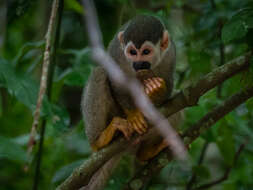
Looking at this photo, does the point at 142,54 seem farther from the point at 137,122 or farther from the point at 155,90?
the point at 137,122

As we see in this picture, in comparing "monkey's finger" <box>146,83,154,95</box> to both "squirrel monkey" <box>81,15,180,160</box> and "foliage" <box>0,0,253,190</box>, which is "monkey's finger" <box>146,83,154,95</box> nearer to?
"squirrel monkey" <box>81,15,180,160</box>

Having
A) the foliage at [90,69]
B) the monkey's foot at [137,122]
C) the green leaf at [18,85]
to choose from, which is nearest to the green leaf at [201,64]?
the foliage at [90,69]

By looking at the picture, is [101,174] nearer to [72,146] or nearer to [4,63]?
[4,63]

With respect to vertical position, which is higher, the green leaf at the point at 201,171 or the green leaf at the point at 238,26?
the green leaf at the point at 238,26

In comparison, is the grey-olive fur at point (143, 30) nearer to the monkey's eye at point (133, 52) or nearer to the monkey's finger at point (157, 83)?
the monkey's eye at point (133, 52)

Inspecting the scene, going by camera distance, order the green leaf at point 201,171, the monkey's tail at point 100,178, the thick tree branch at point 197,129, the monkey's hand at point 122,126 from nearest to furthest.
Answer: the thick tree branch at point 197,129, the monkey's hand at point 122,126, the monkey's tail at point 100,178, the green leaf at point 201,171

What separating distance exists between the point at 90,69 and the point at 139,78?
702 mm

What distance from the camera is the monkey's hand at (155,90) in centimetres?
315

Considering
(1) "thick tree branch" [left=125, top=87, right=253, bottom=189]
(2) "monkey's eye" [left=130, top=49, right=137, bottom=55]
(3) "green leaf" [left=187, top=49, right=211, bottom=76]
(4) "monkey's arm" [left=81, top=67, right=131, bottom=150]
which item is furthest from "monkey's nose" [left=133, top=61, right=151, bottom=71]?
(1) "thick tree branch" [left=125, top=87, right=253, bottom=189]

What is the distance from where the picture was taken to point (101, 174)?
3307 mm

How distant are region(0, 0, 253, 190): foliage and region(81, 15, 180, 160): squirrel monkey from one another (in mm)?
289

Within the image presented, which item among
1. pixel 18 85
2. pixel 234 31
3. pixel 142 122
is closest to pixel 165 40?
pixel 142 122

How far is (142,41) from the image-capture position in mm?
3402

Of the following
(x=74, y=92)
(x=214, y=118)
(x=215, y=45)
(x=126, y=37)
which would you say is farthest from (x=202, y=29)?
(x=74, y=92)
